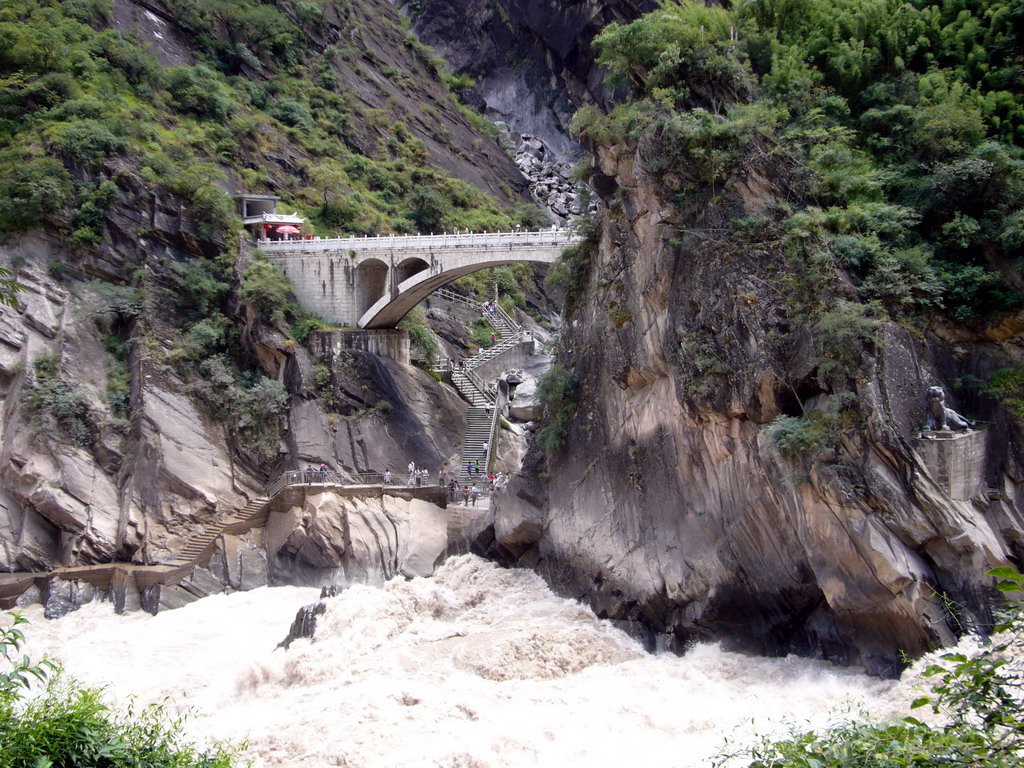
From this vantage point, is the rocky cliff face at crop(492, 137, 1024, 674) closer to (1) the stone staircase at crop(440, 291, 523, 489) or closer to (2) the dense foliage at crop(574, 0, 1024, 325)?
(2) the dense foliage at crop(574, 0, 1024, 325)

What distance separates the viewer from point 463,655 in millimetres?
22625

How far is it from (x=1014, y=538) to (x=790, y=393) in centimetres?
571

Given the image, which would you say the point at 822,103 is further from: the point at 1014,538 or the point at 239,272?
the point at 239,272

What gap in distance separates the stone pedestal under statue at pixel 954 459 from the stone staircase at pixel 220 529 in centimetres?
2306

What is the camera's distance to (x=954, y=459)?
64.3ft

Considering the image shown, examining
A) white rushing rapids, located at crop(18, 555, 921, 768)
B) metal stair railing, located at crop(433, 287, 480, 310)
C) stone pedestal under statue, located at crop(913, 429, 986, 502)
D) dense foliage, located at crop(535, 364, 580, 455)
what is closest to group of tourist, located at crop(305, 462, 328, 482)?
white rushing rapids, located at crop(18, 555, 921, 768)

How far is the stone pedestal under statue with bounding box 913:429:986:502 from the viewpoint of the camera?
19.6 metres

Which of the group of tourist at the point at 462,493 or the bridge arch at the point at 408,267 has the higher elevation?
the bridge arch at the point at 408,267

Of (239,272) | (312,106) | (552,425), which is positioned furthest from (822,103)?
(312,106)

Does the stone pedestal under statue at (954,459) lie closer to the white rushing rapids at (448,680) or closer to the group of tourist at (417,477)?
the white rushing rapids at (448,680)

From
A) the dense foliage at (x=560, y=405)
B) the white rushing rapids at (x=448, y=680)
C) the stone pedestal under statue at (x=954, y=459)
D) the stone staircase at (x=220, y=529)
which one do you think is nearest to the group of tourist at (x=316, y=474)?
the stone staircase at (x=220, y=529)

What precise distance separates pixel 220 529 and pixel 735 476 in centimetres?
1957

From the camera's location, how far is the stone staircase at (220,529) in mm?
32125

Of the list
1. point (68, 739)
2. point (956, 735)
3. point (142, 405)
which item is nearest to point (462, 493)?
point (142, 405)
